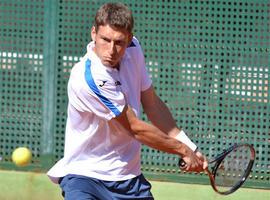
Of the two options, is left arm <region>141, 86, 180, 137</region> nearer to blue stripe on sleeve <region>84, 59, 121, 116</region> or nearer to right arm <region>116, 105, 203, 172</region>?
right arm <region>116, 105, 203, 172</region>

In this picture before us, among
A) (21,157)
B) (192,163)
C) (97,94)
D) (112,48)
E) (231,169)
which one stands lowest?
(21,157)

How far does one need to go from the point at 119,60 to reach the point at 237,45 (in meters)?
2.80

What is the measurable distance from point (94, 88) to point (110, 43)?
0.90 ft

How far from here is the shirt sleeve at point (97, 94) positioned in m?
4.62

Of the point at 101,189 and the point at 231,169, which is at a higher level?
the point at 101,189

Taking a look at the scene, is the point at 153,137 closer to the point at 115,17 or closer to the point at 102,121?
the point at 102,121

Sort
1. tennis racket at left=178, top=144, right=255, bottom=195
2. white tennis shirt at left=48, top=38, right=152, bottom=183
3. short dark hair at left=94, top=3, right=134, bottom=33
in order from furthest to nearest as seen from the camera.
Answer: tennis racket at left=178, top=144, right=255, bottom=195 < white tennis shirt at left=48, top=38, right=152, bottom=183 < short dark hair at left=94, top=3, right=134, bottom=33

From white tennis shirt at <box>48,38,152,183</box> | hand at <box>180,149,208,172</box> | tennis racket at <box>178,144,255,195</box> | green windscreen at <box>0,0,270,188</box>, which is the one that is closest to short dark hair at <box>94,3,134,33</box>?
white tennis shirt at <box>48,38,152,183</box>

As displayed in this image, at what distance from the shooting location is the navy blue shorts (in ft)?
15.4

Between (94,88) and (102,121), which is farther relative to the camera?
(102,121)

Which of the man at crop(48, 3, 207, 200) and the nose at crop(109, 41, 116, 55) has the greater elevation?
the nose at crop(109, 41, 116, 55)

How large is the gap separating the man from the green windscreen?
7.93 ft

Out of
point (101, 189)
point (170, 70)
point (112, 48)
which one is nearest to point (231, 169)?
point (101, 189)

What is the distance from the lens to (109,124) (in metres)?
4.80
